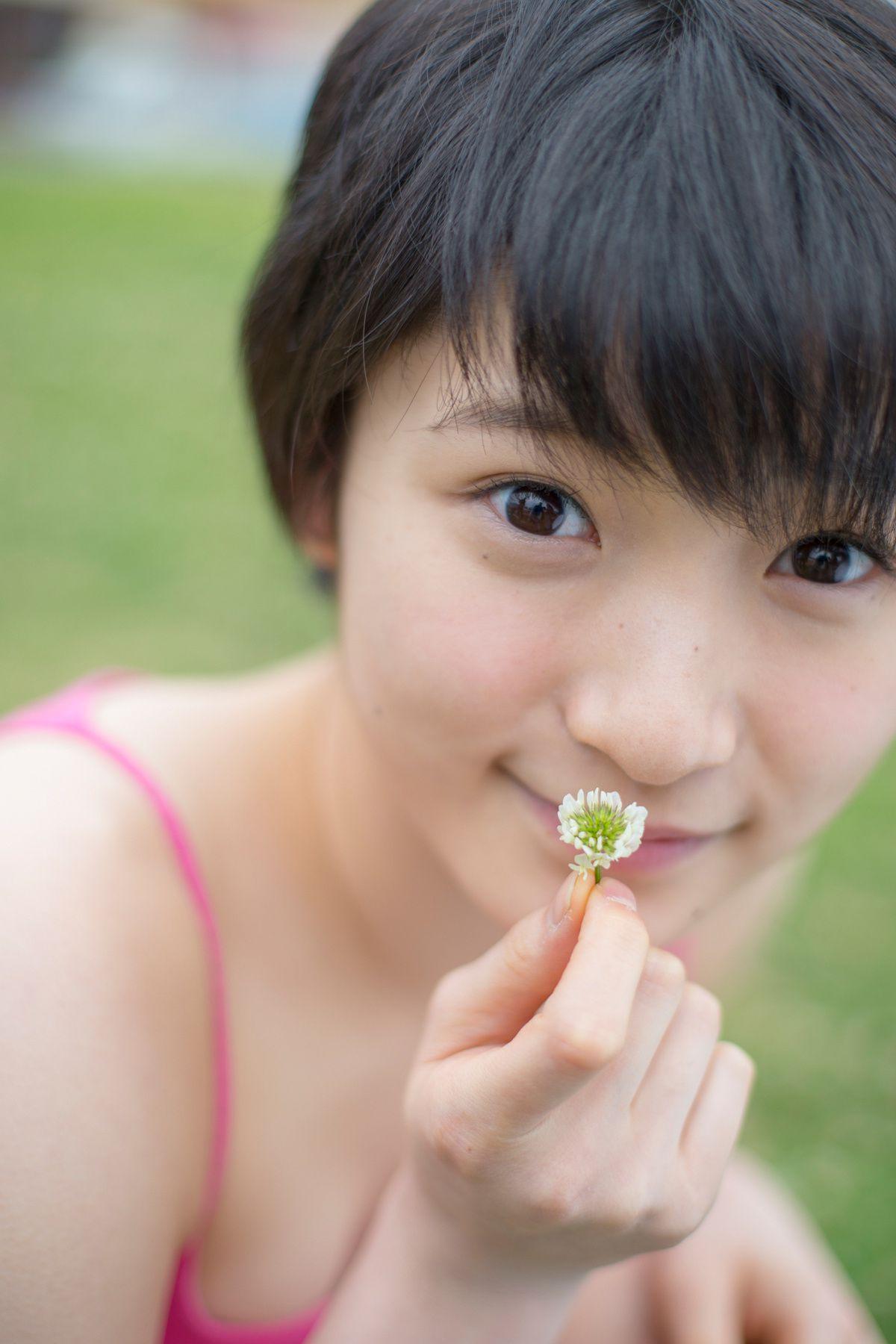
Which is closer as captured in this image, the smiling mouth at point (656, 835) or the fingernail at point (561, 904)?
the fingernail at point (561, 904)

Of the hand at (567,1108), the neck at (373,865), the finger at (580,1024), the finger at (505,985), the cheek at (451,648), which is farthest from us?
the neck at (373,865)

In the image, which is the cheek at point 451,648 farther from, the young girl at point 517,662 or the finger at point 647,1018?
the finger at point 647,1018

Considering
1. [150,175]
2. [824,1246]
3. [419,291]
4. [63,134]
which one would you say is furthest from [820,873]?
[63,134]

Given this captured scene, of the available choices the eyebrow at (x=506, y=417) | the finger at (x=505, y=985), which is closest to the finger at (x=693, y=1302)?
the finger at (x=505, y=985)

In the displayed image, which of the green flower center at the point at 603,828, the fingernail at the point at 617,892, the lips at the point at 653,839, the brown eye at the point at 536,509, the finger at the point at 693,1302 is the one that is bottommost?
the finger at the point at 693,1302

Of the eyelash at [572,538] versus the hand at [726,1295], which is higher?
the eyelash at [572,538]

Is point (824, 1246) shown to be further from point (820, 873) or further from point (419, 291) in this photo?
point (419, 291)

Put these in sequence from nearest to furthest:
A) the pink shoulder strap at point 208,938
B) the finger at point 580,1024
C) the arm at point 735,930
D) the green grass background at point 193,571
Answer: the finger at point 580,1024, the pink shoulder strap at point 208,938, the arm at point 735,930, the green grass background at point 193,571

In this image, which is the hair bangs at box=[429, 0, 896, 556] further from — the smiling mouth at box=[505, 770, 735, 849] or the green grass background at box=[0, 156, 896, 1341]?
the green grass background at box=[0, 156, 896, 1341]
